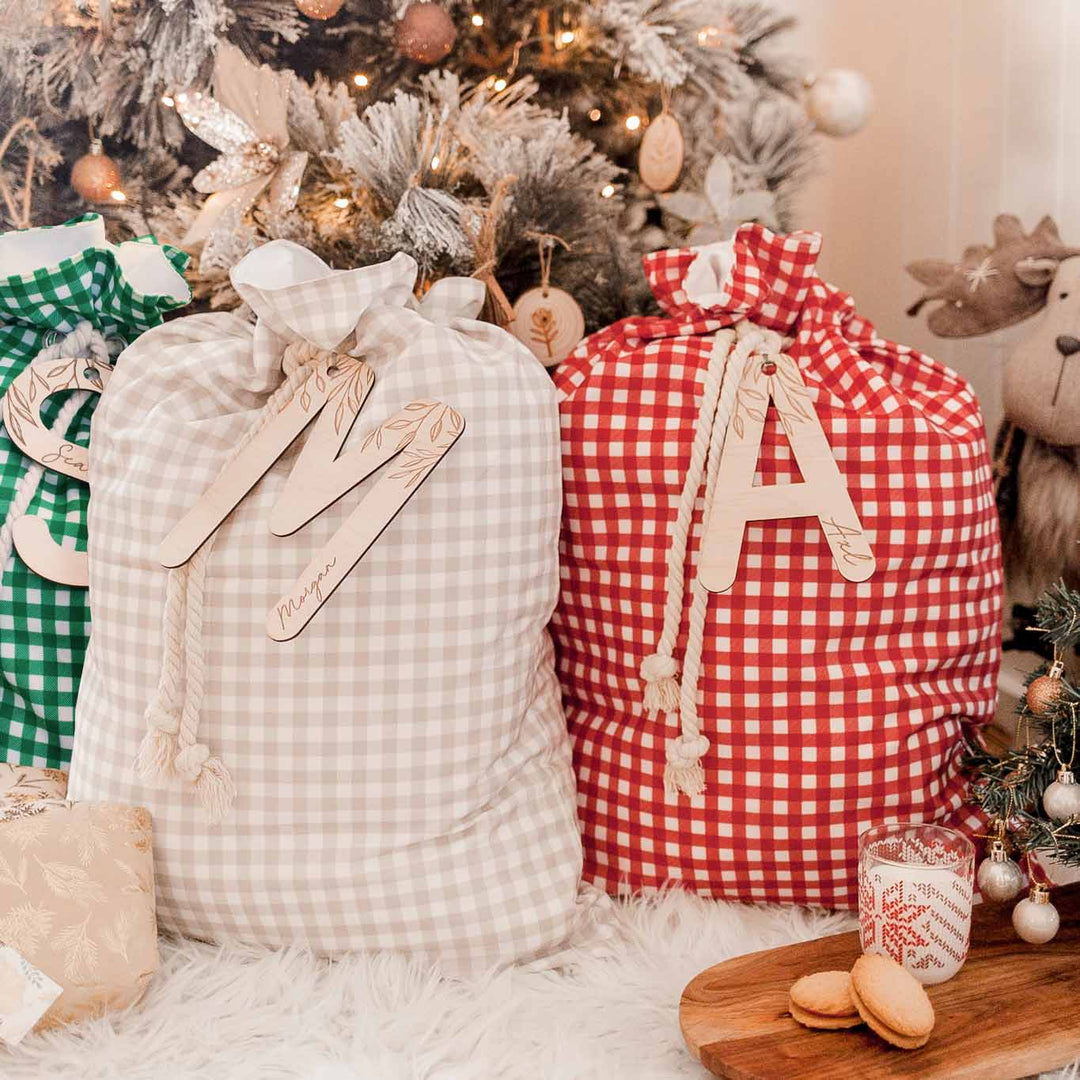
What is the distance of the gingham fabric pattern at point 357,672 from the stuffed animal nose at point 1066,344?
0.54m

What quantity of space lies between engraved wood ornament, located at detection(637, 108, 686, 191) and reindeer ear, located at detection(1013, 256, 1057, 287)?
1.18 feet

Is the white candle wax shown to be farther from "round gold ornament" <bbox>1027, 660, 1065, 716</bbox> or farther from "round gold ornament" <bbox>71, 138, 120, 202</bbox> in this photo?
"round gold ornament" <bbox>71, 138, 120, 202</bbox>

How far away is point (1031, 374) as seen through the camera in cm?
108

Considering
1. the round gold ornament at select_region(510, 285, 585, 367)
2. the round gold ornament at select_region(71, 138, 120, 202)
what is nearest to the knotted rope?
the round gold ornament at select_region(510, 285, 585, 367)

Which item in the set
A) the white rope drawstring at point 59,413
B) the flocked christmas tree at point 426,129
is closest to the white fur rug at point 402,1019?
the white rope drawstring at point 59,413

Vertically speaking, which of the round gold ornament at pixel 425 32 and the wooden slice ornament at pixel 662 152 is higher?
the round gold ornament at pixel 425 32

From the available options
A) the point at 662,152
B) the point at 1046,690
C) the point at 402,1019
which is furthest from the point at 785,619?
the point at 662,152

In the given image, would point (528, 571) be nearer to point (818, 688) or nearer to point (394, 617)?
point (394, 617)

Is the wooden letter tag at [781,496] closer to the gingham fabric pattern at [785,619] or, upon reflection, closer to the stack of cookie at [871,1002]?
the gingham fabric pattern at [785,619]

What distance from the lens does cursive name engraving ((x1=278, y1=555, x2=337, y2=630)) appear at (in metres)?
0.78

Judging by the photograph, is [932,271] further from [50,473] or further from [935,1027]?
[50,473]

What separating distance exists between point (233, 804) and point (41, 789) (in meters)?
0.18

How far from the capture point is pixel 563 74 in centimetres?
113

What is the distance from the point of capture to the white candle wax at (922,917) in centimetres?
75
